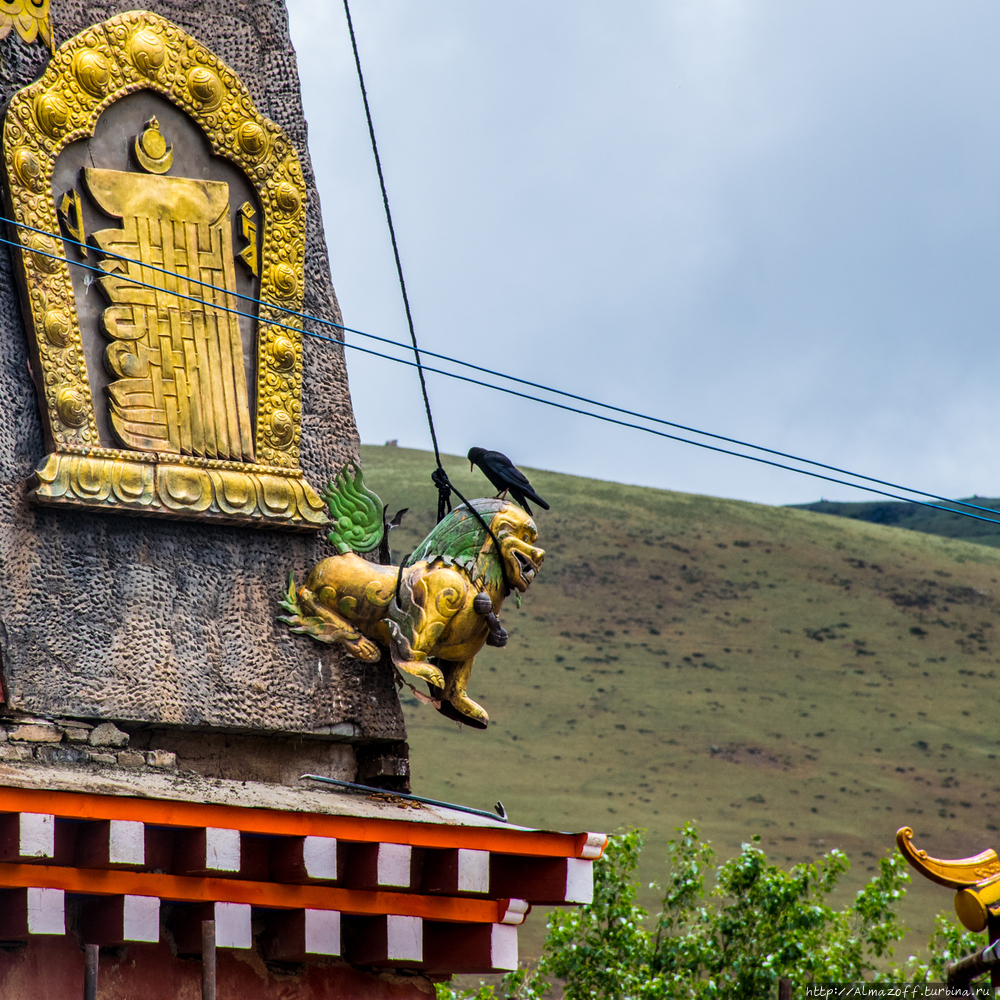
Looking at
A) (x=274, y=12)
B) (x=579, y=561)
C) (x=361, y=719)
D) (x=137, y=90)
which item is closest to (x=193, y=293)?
(x=137, y=90)

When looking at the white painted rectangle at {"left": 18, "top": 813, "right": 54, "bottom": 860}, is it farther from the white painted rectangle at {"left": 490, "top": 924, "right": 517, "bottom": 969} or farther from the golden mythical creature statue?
the white painted rectangle at {"left": 490, "top": 924, "right": 517, "bottom": 969}

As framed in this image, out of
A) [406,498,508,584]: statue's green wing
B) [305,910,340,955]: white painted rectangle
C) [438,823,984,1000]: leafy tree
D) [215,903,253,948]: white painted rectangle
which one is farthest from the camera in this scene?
[438,823,984,1000]: leafy tree

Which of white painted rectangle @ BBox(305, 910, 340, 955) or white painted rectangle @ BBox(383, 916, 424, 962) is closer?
white painted rectangle @ BBox(305, 910, 340, 955)

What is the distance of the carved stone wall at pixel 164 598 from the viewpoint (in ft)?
23.7

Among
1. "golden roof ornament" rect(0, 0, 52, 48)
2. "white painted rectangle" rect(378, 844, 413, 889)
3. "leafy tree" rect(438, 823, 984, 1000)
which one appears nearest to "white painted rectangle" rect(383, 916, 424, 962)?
"white painted rectangle" rect(378, 844, 413, 889)

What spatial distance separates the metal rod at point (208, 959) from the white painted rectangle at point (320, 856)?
20.9 inches

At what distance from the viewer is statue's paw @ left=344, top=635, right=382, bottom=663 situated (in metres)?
8.03

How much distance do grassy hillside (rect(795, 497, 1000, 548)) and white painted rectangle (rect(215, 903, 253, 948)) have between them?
300 feet

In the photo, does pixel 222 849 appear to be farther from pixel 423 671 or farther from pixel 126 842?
pixel 423 671

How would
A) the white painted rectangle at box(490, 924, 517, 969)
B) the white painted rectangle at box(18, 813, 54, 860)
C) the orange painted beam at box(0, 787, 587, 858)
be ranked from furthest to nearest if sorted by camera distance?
1. the white painted rectangle at box(490, 924, 517, 969)
2. the orange painted beam at box(0, 787, 587, 858)
3. the white painted rectangle at box(18, 813, 54, 860)

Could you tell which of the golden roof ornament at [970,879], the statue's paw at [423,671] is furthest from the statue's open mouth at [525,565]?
Result: the golden roof ornament at [970,879]

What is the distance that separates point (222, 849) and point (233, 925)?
43 cm

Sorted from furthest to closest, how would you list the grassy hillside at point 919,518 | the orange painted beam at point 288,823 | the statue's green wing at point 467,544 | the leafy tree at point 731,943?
the grassy hillside at point 919,518
the leafy tree at point 731,943
the statue's green wing at point 467,544
the orange painted beam at point 288,823

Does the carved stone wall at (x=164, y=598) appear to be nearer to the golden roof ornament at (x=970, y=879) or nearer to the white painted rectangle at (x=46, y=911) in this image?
the white painted rectangle at (x=46, y=911)
